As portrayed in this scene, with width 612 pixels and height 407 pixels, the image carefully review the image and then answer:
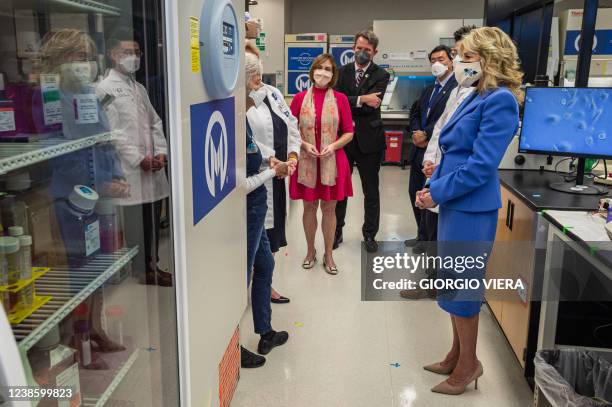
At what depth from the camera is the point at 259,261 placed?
2695 mm

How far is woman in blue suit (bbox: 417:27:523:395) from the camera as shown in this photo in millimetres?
2150

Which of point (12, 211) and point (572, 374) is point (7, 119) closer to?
point (12, 211)

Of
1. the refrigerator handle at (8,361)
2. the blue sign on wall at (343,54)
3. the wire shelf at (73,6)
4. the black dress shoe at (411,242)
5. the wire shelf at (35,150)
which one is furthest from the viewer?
the blue sign on wall at (343,54)

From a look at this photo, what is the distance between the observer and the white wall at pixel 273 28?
8180 mm

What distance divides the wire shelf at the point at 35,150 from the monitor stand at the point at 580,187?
2.29 metres

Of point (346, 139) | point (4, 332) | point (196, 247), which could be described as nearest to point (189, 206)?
point (196, 247)

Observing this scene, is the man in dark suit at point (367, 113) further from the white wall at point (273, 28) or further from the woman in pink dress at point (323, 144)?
the white wall at point (273, 28)

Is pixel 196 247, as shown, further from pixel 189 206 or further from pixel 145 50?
pixel 145 50

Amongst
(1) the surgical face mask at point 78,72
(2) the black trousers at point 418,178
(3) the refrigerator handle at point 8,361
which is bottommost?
(2) the black trousers at point 418,178

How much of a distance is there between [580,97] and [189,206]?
7.03 feet

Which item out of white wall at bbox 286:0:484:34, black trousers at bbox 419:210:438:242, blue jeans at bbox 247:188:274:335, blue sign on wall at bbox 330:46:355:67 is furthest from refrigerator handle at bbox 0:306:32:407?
white wall at bbox 286:0:484:34

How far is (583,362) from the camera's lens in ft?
7.09

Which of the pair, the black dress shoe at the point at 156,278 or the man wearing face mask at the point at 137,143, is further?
the black dress shoe at the point at 156,278

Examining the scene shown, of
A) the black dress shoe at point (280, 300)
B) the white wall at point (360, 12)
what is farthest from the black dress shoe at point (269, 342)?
the white wall at point (360, 12)
